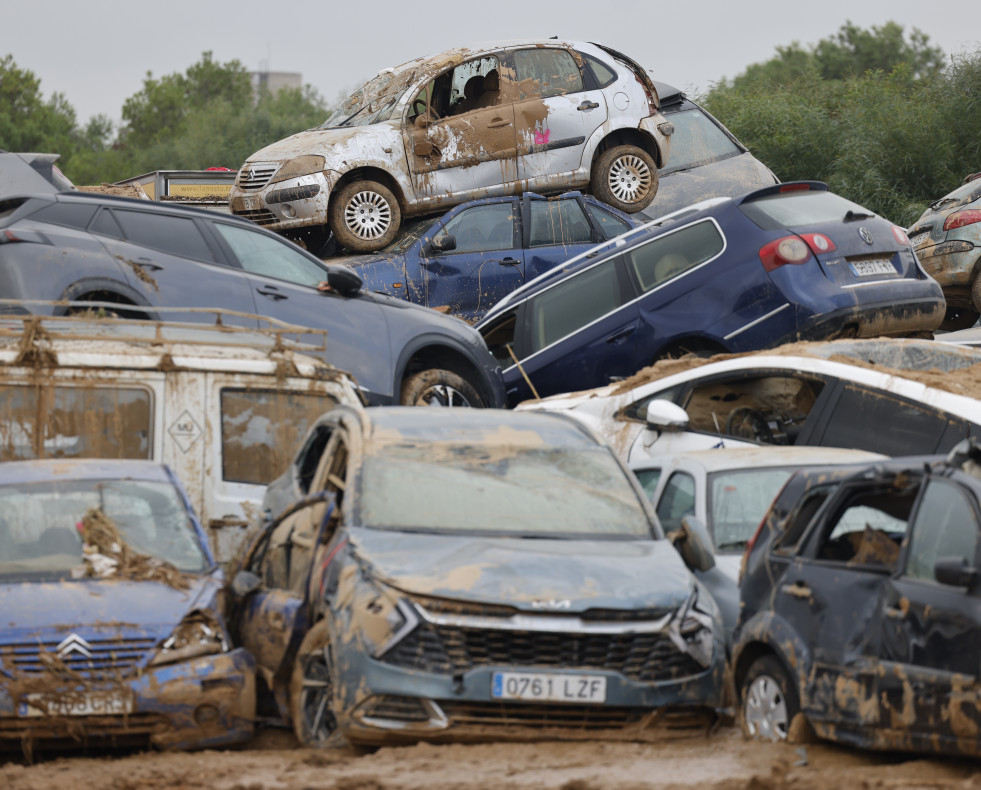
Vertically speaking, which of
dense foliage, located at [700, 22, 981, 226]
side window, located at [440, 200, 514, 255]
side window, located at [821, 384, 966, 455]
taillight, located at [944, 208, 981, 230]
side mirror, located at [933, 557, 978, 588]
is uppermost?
dense foliage, located at [700, 22, 981, 226]

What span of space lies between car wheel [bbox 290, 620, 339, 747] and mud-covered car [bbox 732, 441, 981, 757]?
5.63 feet

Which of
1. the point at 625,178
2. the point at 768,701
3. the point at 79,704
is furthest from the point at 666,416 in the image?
the point at 625,178

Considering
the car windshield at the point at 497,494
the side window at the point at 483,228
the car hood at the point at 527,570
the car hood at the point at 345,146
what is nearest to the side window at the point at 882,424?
the car windshield at the point at 497,494

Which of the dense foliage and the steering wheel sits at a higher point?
the dense foliage

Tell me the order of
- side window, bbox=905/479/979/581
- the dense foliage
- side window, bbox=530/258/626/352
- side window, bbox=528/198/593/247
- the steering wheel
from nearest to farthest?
1. side window, bbox=905/479/979/581
2. the steering wheel
3. side window, bbox=530/258/626/352
4. side window, bbox=528/198/593/247
5. the dense foliage

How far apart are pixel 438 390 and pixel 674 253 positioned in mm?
2143

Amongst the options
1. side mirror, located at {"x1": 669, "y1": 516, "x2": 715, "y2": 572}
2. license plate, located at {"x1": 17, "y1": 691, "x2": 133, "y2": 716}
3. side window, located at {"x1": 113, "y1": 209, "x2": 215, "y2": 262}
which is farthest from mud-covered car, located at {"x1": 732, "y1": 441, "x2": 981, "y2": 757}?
side window, located at {"x1": 113, "y1": 209, "x2": 215, "y2": 262}

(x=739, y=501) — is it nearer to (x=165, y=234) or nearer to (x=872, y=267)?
(x=872, y=267)

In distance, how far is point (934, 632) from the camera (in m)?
5.08

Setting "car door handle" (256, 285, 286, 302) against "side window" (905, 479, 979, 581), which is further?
"car door handle" (256, 285, 286, 302)

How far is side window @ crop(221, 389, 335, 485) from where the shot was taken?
8789 millimetres

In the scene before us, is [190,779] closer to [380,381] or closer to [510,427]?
[510,427]

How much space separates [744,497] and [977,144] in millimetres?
18497

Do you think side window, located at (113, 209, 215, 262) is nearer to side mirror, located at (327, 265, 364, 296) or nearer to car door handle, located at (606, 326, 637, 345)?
side mirror, located at (327, 265, 364, 296)
